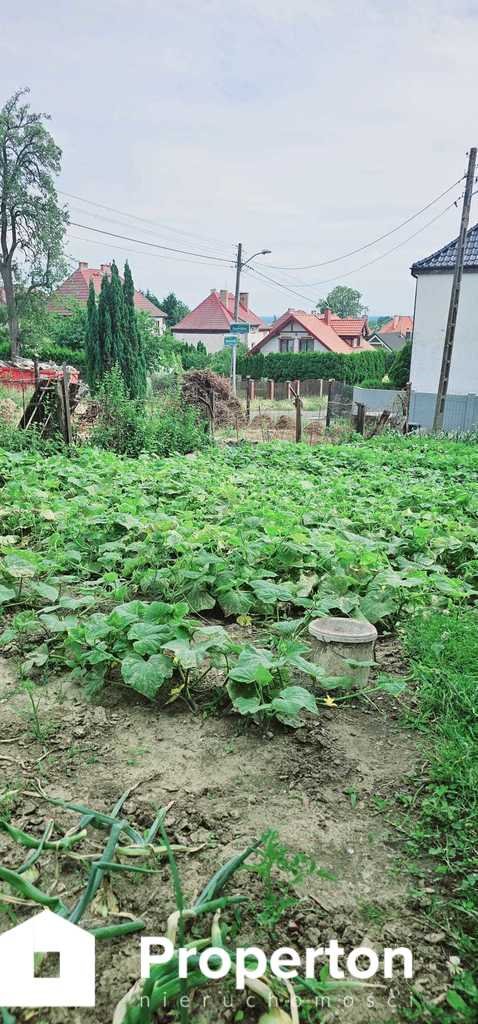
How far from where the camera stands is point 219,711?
2.48 m

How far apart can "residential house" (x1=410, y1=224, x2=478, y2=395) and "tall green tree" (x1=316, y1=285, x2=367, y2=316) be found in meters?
64.7

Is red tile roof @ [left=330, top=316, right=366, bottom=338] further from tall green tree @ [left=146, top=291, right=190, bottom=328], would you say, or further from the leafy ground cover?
the leafy ground cover

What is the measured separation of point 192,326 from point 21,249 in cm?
2180

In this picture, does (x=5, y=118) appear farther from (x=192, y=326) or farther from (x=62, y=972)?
(x=62, y=972)

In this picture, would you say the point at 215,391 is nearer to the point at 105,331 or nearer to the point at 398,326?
the point at 105,331

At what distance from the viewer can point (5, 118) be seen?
30.0 m

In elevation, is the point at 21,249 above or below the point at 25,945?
above

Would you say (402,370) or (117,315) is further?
(402,370)

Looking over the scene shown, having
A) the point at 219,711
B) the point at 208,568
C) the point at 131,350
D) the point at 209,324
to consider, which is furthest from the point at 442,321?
the point at 209,324

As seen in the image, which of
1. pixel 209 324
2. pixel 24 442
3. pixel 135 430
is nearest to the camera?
pixel 24 442

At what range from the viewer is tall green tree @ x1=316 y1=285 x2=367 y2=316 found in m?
85.6

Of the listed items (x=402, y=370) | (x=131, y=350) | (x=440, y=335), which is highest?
(x=440, y=335)

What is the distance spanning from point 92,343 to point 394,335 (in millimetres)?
46567

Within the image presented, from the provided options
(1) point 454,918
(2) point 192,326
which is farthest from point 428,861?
(2) point 192,326
